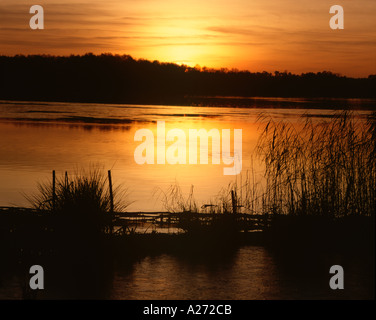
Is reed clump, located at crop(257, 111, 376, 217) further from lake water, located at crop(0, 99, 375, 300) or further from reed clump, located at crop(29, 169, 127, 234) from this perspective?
reed clump, located at crop(29, 169, 127, 234)

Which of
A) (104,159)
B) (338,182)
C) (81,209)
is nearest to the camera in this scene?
(81,209)

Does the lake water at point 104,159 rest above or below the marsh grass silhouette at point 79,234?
above

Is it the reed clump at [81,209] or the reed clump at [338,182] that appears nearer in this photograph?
the reed clump at [81,209]

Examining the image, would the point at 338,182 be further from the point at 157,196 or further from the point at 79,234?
the point at 157,196

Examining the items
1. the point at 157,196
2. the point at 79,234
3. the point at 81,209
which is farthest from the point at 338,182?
the point at 157,196

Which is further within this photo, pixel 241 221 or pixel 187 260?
pixel 241 221

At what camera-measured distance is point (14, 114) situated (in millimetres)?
46562

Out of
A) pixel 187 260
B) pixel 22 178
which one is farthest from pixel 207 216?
pixel 22 178

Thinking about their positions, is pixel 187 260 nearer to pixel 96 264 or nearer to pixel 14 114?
pixel 96 264

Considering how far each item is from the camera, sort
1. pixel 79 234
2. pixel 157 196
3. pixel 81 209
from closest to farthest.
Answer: pixel 79 234 → pixel 81 209 → pixel 157 196

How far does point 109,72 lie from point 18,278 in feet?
215

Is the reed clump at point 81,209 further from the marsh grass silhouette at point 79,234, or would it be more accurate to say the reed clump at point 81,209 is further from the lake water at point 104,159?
the lake water at point 104,159

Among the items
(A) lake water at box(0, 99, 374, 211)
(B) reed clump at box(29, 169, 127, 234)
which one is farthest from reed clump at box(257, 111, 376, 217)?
(B) reed clump at box(29, 169, 127, 234)

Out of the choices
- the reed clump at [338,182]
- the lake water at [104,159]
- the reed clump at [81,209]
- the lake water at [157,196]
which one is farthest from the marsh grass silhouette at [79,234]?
the lake water at [104,159]
